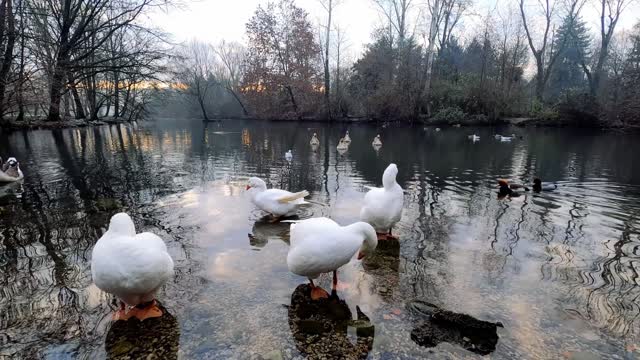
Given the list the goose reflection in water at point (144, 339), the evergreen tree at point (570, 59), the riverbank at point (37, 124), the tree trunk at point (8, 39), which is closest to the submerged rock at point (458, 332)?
the goose reflection in water at point (144, 339)

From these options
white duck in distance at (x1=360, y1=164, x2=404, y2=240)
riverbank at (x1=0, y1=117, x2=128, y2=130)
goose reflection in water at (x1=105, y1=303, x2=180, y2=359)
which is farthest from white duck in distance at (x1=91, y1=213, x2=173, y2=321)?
riverbank at (x1=0, y1=117, x2=128, y2=130)

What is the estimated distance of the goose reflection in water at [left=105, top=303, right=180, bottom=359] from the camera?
3426 millimetres

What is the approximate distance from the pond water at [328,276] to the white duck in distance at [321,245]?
0.54 meters

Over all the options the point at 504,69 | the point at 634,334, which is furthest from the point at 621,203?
the point at 504,69

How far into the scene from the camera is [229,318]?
13.1 ft

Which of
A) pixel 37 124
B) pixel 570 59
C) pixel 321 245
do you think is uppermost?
pixel 570 59

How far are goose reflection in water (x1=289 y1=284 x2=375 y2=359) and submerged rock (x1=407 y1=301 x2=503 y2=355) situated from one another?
1.73 ft

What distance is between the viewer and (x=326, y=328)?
3.85 metres

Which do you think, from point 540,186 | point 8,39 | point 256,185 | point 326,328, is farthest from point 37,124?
point 540,186

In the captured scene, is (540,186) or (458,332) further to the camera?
(540,186)

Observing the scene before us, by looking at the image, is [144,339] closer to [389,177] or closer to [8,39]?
[389,177]

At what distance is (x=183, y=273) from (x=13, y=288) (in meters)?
1.99

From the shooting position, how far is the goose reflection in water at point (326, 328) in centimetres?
351

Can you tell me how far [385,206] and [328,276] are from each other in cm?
163
